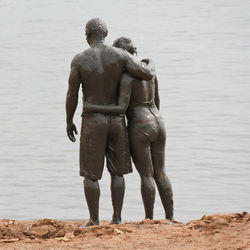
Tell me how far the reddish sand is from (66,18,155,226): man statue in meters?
0.66

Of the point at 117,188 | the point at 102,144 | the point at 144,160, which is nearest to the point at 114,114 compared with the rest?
the point at 102,144

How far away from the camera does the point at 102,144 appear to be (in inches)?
521

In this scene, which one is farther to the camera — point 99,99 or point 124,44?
point 124,44

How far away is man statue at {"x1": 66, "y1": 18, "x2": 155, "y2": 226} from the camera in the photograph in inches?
517

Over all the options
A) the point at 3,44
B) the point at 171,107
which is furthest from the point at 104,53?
the point at 3,44

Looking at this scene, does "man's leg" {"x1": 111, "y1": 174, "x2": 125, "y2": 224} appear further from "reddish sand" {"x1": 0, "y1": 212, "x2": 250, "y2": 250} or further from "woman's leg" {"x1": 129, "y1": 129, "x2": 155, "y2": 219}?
"reddish sand" {"x1": 0, "y1": 212, "x2": 250, "y2": 250}

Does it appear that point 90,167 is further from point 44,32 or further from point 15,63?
point 44,32

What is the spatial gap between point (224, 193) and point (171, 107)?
7.16m

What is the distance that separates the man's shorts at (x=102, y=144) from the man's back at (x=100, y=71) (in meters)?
0.24

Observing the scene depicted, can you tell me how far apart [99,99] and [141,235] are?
178 cm

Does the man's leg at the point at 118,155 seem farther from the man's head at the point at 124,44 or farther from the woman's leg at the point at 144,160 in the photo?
the man's head at the point at 124,44

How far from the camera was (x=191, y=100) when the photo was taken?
26.8m

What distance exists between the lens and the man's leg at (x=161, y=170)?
44.9ft

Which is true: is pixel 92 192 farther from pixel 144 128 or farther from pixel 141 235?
pixel 141 235
